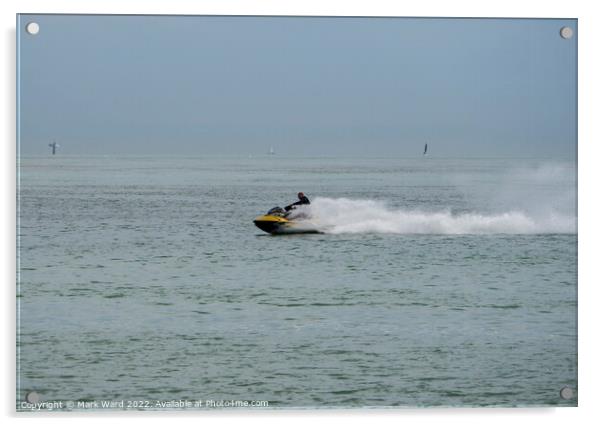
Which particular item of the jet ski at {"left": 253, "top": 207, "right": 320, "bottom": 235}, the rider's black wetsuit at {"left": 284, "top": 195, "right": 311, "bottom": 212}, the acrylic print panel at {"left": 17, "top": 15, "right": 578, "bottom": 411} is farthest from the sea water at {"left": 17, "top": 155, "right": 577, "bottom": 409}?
the rider's black wetsuit at {"left": 284, "top": 195, "right": 311, "bottom": 212}

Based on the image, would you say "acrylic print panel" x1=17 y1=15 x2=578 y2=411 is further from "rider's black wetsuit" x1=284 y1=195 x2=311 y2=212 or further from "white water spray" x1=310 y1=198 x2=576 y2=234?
"rider's black wetsuit" x1=284 y1=195 x2=311 y2=212

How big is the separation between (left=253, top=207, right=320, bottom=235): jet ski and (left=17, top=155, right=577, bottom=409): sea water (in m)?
0.18

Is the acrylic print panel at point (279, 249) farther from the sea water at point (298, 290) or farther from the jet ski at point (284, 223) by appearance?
the jet ski at point (284, 223)

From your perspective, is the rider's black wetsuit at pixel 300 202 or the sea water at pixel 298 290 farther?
the rider's black wetsuit at pixel 300 202

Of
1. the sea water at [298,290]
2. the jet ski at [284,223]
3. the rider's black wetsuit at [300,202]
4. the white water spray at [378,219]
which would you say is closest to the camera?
the sea water at [298,290]

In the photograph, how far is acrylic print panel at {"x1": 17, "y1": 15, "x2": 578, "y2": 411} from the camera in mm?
16375

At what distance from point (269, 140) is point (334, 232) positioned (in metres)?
4.83

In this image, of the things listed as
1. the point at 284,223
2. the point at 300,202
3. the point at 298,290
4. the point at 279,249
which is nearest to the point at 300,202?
the point at 300,202

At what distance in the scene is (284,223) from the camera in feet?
77.5

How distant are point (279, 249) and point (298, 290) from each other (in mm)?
2650

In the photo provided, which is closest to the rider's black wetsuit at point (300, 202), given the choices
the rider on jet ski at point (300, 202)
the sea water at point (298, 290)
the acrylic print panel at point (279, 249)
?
the rider on jet ski at point (300, 202)

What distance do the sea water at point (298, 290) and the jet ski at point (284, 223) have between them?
0.59 ft

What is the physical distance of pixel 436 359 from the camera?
55.3ft

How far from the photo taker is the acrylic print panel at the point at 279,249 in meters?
16.4
